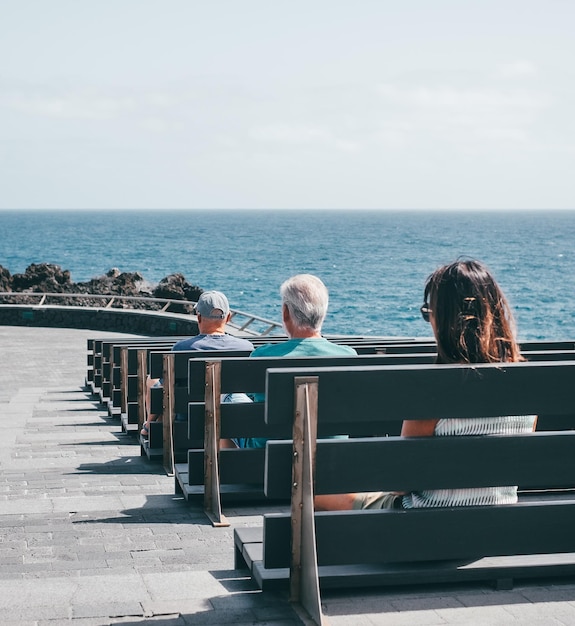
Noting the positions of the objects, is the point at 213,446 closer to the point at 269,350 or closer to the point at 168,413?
the point at 269,350

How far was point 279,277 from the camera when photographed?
95.8 m

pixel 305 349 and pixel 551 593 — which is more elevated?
pixel 305 349

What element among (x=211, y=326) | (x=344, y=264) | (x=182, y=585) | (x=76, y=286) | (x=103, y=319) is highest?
(x=211, y=326)

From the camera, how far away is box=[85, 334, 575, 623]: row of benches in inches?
156

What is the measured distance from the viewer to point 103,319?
27438 mm

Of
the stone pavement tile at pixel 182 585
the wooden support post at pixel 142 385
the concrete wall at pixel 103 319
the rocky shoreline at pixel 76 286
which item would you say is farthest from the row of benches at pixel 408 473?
the rocky shoreline at pixel 76 286

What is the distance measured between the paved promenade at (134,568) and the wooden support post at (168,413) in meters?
0.14

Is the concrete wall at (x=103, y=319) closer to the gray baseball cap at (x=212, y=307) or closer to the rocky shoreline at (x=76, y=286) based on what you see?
the rocky shoreline at (x=76, y=286)

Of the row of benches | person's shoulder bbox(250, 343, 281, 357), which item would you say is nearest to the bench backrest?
the row of benches

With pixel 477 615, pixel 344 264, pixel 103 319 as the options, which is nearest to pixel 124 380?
pixel 477 615

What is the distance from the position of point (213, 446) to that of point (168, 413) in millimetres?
1685

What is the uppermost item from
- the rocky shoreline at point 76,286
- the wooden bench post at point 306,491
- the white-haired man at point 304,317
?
the white-haired man at point 304,317

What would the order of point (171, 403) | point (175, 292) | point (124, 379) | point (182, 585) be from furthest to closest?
point (175, 292) → point (124, 379) → point (171, 403) → point (182, 585)

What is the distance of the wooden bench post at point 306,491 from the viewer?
390cm
